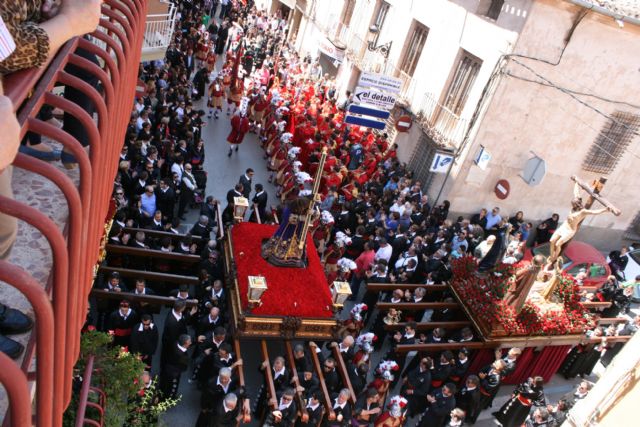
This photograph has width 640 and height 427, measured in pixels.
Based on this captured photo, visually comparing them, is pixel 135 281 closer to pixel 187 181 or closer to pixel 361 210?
pixel 187 181

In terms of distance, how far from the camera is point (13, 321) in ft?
9.16

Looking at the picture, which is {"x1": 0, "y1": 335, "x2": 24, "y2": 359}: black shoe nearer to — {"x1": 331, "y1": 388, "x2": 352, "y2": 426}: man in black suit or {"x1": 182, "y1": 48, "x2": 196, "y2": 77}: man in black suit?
{"x1": 331, "y1": 388, "x2": 352, "y2": 426}: man in black suit

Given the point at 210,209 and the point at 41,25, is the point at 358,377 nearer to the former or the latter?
the point at 210,209

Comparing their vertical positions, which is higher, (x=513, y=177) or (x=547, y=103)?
(x=547, y=103)

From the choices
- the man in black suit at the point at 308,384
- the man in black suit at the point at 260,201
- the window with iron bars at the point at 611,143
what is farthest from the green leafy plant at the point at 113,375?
the window with iron bars at the point at 611,143

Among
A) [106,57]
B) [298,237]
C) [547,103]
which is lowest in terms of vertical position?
[298,237]

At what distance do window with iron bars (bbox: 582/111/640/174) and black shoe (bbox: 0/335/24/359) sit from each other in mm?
17789

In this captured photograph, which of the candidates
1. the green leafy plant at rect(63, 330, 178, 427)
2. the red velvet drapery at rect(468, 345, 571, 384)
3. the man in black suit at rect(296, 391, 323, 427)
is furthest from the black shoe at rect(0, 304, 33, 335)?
the red velvet drapery at rect(468, 345, 571, 384)

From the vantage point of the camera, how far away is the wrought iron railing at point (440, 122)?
16734 mm

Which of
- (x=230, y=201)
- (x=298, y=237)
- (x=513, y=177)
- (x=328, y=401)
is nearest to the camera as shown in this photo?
(x=328, y=401)

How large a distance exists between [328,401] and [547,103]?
11909mm


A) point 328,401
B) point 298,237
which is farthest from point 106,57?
point 298,237

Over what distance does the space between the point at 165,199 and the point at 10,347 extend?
9698 millimetres

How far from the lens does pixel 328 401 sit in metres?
8.60
